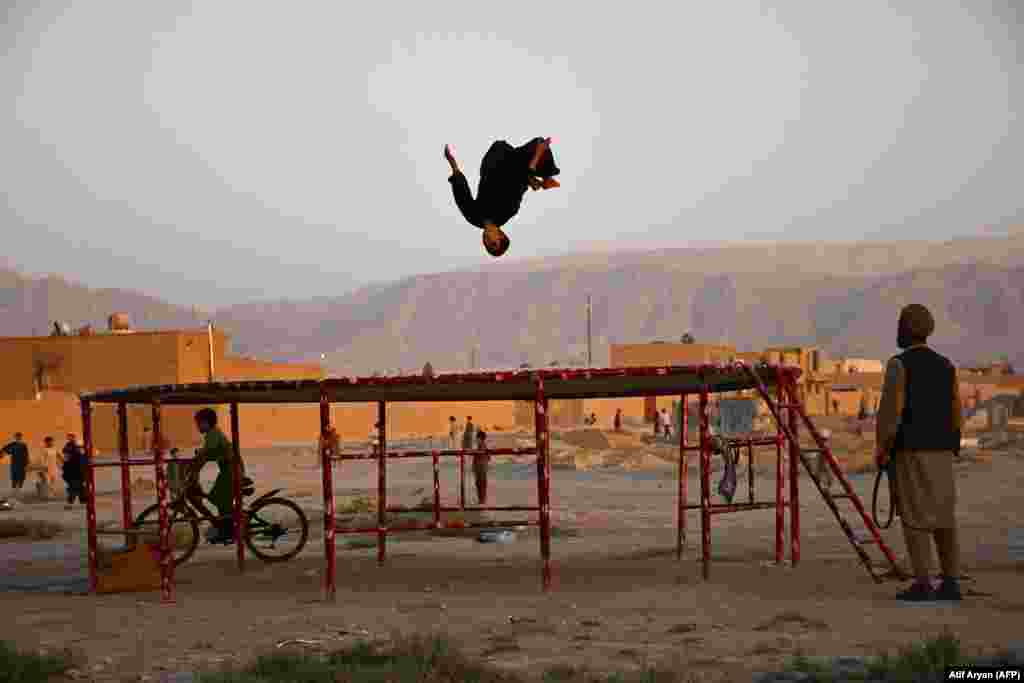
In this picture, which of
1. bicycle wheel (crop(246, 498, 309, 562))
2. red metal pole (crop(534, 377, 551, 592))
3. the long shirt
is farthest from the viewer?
bicycle wheel (crop(246, 498, 309, 562))

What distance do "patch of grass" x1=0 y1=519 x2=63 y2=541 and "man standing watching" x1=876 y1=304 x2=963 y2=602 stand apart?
619 inches

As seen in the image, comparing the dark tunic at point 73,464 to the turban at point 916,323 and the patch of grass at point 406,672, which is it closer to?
the turban at point 916,323

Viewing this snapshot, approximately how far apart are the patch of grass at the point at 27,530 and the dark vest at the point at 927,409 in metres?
15.8

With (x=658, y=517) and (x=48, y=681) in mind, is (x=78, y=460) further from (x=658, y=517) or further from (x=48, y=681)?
Answer: (x=48, y=681)

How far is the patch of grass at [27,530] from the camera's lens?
24.9 meters

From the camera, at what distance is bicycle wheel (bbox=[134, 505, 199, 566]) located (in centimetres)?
1680

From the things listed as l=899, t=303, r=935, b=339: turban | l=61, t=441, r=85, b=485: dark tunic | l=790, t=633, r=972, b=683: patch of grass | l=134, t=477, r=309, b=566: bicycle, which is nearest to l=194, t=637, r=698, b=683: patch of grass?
l=790, t=633, r=972, b=683: patch of grass

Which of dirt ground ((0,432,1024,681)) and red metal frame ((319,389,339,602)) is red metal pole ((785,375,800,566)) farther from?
red metal frame ((319,389,339,602))

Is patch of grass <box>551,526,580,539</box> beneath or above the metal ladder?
beneath

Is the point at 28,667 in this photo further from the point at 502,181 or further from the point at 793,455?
the point at 793,455

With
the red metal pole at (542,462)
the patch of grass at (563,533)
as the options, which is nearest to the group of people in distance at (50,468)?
the patch of grass at (563,533)

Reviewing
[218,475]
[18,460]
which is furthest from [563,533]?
[18,460]

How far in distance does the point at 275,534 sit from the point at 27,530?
8.42 meters

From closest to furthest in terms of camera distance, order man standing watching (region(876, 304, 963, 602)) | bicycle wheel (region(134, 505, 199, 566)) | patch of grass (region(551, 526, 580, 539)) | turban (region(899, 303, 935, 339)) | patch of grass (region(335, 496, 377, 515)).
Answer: man standing watching (region(876, 304, 963, 602))
turban (region(899, 303, 935, 339))
bicycle wheel (region(134, 505, 199, 566))
patch of grass (region(551, 526, 580, 539))
patch of grass (region(335, 496, 377, 515))
